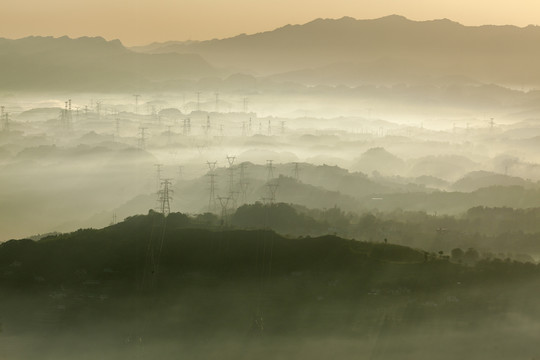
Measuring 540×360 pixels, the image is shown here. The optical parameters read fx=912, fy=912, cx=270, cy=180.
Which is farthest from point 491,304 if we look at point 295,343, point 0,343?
point 0,343

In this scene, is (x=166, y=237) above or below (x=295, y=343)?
above

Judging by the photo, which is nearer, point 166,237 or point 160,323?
point 160,323

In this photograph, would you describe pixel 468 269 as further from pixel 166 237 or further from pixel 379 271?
pixel 166 237

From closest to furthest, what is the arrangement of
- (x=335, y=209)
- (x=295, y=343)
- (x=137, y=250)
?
(x=295, y=343) < (x=137, y=250) < (x=335, y=209)

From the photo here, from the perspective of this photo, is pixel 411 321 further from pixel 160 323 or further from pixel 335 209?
pixel 335 209

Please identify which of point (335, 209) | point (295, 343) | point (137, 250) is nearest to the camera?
point (295, 343)

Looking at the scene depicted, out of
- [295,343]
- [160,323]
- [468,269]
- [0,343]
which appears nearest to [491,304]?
[468,269]
